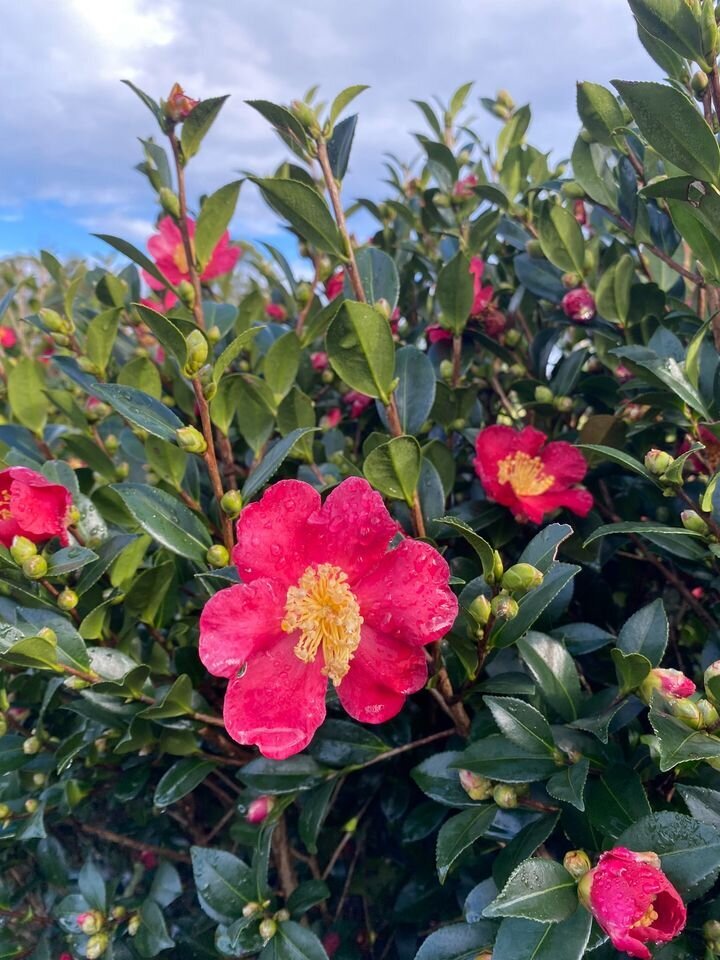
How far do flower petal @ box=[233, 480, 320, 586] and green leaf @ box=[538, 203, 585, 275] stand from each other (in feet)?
2.29

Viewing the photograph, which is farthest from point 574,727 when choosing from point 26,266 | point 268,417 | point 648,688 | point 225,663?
point 26,266

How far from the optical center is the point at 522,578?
2.49ft

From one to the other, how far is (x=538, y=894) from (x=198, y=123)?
3.58 feet

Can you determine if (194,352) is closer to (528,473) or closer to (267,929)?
(528,473)

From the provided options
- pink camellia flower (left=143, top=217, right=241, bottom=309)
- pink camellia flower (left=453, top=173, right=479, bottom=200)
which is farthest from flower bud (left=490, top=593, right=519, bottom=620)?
pink camellia flower (left=143, top=217, right=241, bottom=309)

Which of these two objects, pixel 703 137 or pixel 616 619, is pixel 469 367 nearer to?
pixel 616 619

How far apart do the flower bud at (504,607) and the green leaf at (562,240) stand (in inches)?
28.2

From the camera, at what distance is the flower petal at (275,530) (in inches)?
31.4

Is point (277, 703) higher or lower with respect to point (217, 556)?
lower

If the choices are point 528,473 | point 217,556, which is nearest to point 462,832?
point 217,556

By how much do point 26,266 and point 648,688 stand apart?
499 centimetres

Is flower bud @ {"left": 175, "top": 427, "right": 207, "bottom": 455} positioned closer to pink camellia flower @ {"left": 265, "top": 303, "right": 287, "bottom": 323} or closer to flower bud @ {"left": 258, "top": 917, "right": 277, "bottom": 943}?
flower bud @ {"left": 258, "top": 917, "right": 277, "bottom": 943}

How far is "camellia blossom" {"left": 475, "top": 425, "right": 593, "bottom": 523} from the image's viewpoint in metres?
1.10

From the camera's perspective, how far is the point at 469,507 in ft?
3.79
